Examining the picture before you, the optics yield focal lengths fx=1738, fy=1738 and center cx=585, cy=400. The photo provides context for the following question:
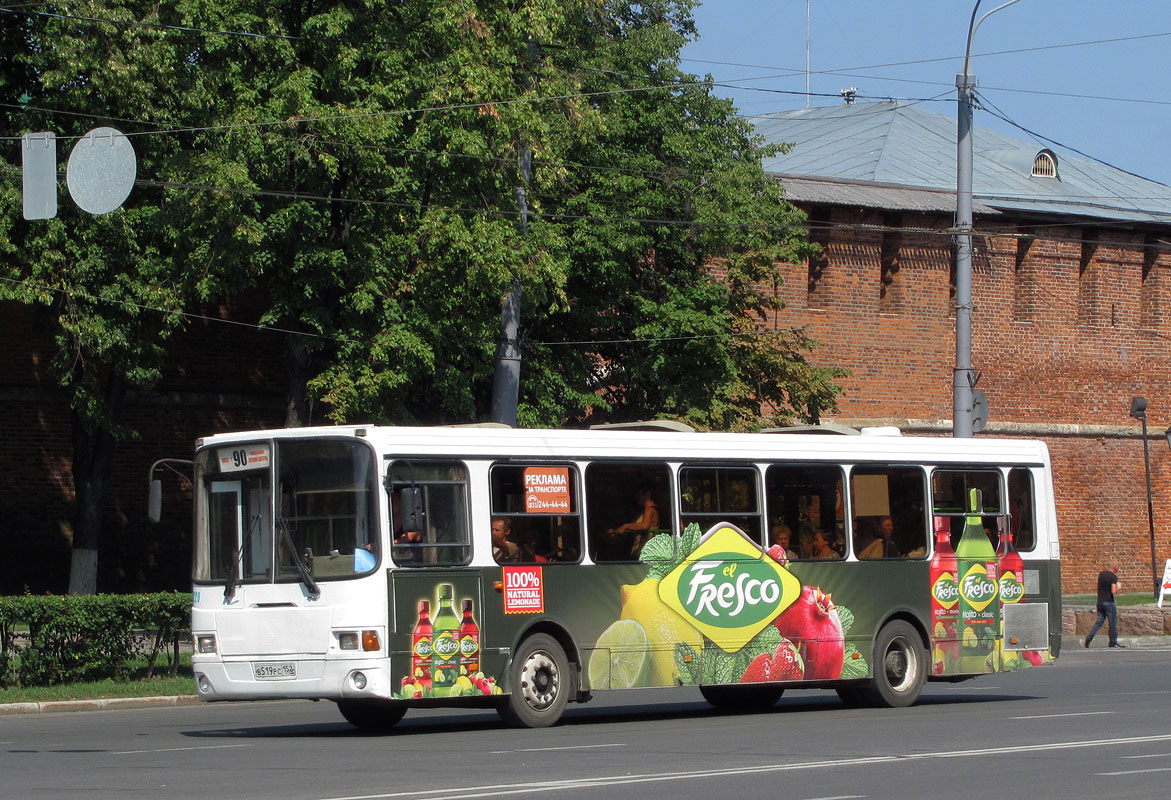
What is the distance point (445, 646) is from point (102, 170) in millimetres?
4992

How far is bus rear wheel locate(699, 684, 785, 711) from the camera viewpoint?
57.6 feet

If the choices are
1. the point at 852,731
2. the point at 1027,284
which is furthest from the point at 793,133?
the point at 852,731

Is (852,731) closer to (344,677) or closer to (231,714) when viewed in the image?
(344,677)

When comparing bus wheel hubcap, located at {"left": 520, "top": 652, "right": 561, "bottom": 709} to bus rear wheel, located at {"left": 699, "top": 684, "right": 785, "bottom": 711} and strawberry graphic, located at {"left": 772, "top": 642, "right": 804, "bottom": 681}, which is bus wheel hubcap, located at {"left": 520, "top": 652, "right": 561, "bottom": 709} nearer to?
strawberry graphic, located at {"left": 772, "top": 642, "right": 804, "bottom": 681}

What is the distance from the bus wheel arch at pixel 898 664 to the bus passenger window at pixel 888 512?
733 mm

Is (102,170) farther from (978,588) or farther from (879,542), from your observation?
(978,588)

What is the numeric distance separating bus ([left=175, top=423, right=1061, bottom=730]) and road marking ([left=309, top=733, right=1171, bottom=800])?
3680 millimetres

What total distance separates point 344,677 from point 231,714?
512 cm

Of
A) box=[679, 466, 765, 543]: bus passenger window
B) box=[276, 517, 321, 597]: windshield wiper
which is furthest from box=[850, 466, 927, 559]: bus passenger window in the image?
box=[276, 517, 321, 597]: windshield wiper

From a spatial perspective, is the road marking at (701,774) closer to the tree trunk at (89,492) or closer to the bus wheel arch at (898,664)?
the bus wheel arch at (898,664)

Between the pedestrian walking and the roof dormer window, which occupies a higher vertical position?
the roof dormer window

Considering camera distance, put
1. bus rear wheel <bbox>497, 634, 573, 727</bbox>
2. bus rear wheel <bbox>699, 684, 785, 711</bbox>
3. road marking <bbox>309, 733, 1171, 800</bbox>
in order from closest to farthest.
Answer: road marking <bbox>309, 733, 1171, 800</bbox>, bus rear wheel <bbox>497, 634, 573, 727</bbox>, bus rear wheel <bbox>699, 684, 785, 711</bbox>

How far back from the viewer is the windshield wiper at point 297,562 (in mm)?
14008

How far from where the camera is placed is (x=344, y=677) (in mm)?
13844
